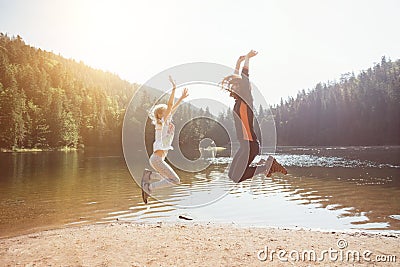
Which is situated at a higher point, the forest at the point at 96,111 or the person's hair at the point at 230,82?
the forest at the point at 96,111

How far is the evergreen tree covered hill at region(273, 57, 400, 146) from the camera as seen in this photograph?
97.7 meters

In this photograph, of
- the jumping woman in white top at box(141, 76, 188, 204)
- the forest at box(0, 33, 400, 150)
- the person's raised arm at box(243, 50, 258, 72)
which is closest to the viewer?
the person's raised arm at box(243, 50, 258, 72)

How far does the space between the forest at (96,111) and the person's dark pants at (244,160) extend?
7693 cm

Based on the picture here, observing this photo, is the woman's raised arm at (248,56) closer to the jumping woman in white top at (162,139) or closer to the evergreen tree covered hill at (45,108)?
the jumping woman in white top at (162,139)

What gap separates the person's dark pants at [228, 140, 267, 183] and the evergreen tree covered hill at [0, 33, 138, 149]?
76989mm

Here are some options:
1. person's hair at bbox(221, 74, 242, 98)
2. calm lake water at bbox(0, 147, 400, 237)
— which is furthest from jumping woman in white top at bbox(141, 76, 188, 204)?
calm lake water at bbox(0, 147, 400, 237)

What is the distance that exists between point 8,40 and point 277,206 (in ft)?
422

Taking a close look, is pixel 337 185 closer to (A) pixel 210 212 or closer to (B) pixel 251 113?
(A) pixel 210 212

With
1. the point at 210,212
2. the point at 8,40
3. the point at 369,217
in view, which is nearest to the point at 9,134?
the point at 8,40

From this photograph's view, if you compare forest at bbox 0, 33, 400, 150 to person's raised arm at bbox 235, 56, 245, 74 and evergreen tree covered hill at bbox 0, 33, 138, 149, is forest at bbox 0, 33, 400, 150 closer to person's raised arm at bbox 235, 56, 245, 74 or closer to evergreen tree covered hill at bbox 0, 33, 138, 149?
evergreen tree covered hill at bbox 0, 33, 138, 149

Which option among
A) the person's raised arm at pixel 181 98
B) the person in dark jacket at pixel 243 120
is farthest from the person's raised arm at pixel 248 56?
the person's raised arm at pixel 181 98

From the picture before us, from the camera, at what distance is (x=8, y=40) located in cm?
12106

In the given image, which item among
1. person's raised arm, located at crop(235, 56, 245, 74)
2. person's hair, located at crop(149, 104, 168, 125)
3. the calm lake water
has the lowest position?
the calm lake water

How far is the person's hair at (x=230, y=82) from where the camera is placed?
5629 mm
